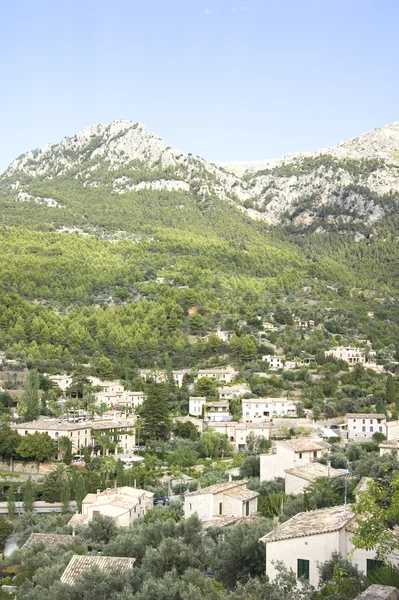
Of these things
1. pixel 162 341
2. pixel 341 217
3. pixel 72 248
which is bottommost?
pixel 162 341

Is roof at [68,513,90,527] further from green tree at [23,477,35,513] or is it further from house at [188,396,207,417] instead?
house at [188,396,207,417]

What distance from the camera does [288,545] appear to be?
54.4ft

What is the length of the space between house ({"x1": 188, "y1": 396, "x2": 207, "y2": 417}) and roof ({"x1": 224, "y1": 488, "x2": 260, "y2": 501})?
28.6 meters

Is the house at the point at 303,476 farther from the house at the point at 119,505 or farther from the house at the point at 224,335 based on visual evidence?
the house at the point at 224,335

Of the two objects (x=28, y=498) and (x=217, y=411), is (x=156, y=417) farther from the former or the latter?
(x=28, y=498)

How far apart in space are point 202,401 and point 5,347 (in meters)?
20.7

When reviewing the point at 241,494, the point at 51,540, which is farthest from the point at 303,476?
the point at 51,540

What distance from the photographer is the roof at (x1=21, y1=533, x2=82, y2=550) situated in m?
24.8

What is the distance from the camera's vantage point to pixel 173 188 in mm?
149500

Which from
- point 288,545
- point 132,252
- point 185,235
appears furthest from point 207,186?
point 288,545

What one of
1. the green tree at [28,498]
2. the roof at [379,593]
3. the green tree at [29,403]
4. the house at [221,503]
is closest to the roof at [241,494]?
the house at [221,503]

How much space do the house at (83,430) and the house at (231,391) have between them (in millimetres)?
10836

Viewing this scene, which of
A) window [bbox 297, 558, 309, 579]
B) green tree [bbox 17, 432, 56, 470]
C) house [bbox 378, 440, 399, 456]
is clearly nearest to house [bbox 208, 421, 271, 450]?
green tree [bbox 17, 432, 56, 470]

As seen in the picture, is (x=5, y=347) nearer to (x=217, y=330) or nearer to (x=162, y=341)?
(x=162, y=341)
